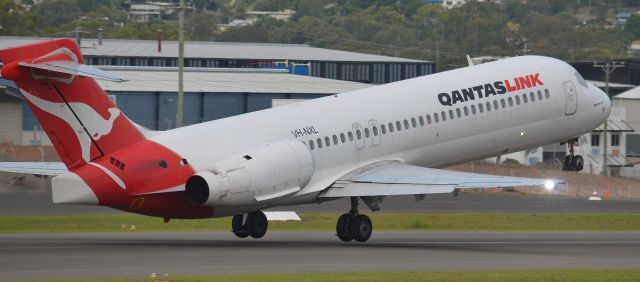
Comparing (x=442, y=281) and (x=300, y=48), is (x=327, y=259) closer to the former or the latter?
(x=442, y=281)

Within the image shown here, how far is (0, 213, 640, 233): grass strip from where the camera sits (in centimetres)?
5138

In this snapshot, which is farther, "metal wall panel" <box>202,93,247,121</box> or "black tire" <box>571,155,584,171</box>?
"metal wall panel" <box>202,93,247,121</box>

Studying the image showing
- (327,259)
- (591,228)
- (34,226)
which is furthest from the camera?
(591,228)

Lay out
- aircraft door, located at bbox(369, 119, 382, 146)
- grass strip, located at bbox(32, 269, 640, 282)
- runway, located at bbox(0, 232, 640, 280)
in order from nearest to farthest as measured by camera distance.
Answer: grass strip, located at bbox(32, 269, 640, 282) < runway, located at bbox(0, 232, 640, 280) < aircraft door, located at bbox(369, 119, 382, 146)

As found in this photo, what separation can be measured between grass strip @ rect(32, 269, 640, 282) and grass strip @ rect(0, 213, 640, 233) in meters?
16.7

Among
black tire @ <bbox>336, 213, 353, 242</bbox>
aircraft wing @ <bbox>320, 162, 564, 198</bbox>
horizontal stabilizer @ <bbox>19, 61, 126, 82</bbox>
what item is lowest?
black tire @ <bbox>336, 213, 353, 242</bbox>

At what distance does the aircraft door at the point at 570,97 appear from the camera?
5509cm

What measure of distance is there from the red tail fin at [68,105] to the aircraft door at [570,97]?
766 inches

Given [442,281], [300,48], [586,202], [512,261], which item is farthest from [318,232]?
[300,48]

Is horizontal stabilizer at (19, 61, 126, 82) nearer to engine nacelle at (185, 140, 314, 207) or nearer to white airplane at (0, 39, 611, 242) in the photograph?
white airplane at (0, 39, 611, 242)

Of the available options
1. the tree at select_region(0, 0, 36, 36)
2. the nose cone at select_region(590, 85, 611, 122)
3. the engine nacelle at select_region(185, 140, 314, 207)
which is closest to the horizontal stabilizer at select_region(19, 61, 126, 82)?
the engine nacelle at select_region(185, 140, 314, 207)

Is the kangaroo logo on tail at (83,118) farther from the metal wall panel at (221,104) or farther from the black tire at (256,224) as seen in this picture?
the metal wall panel at (221,104)

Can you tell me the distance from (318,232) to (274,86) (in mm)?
48302

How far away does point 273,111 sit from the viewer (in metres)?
46.3
